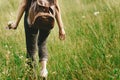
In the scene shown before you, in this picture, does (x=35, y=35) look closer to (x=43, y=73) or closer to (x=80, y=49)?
(x=43, y=73)

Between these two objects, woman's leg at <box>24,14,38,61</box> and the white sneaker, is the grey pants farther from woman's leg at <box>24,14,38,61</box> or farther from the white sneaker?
the white sneaker

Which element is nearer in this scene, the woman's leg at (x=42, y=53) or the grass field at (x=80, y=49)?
the woman's leg at (x=42, y=53)

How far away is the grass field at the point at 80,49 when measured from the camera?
495 centimetres

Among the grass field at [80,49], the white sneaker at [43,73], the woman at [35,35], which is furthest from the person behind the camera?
the grass field at [80,49]

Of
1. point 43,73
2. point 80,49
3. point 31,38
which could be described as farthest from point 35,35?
point 80,49

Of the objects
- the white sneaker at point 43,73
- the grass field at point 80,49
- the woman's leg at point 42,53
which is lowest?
the grass field at point 80,49

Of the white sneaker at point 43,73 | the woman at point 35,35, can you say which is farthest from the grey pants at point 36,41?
the white sneaker at point 43,73

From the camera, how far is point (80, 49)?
561cm

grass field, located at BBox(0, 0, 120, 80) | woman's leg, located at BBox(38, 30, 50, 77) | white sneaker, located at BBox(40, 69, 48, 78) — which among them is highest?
woman's leg, located at BBox(38, 30, 50, 77)

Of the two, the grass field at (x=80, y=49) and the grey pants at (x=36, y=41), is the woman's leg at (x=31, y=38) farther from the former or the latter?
the grass field at (x=80, y=49)

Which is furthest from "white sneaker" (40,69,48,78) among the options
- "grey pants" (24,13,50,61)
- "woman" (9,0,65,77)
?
"grey pants" (24,13,50,61)

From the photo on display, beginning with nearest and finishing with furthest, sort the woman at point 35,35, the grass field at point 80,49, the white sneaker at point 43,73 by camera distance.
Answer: the woman at point 35,35 → the white sneaker at point 43,73 → the grass field at point 80,49

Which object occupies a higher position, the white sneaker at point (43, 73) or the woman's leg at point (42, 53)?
the woman's leg at point (42, 53)

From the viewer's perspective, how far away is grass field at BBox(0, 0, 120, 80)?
4945 mm
